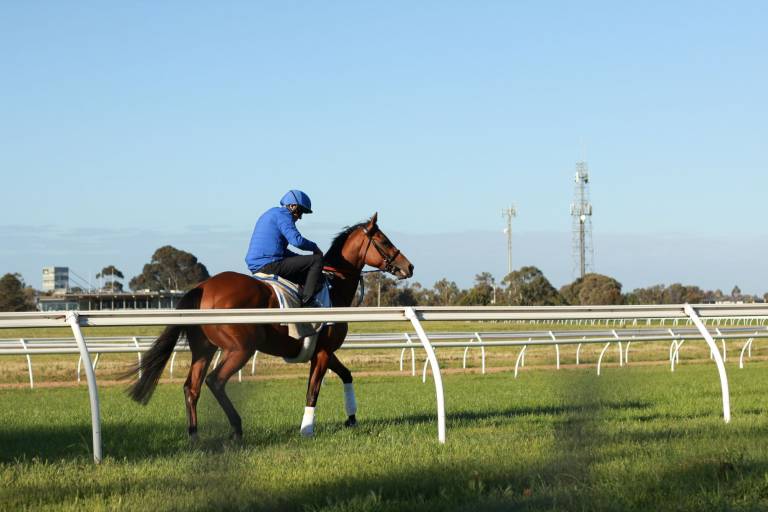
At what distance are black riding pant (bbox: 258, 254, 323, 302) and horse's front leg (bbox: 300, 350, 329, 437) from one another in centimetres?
47

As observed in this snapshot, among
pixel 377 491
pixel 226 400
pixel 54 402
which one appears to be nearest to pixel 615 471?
pixel 377 491

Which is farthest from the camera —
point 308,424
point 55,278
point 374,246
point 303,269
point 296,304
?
point 55,278

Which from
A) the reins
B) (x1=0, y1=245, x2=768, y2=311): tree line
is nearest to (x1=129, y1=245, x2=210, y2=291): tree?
(x1=0, y1=245, x2=768, y2=311): tree line

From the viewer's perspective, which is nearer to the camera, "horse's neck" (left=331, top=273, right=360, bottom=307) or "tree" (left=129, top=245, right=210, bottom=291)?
"horse's neck" (left=331, top=273, right=360, bottom=307)

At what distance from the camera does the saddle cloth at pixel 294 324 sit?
7442 millimetres

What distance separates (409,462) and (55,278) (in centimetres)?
15187

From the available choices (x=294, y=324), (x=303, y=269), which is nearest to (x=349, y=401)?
(x=303, y=269)

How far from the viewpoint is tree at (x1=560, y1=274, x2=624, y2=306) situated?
91125mm

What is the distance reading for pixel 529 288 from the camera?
99438 mm

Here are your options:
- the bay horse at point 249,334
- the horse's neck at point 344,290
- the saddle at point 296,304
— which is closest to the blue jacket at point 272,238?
the saddle at point 296,304

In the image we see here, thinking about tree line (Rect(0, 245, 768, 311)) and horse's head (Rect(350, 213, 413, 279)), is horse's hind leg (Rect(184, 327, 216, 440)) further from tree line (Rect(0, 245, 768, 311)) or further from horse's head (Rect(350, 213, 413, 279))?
tree line (Rect(0, 245, 768, 311))

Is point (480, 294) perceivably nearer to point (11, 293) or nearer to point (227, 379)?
point (11, 293)

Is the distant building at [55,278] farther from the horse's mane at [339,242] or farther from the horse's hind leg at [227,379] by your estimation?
the horse's hind leg at [227,379]

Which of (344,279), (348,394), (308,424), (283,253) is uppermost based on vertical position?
(283,253)
